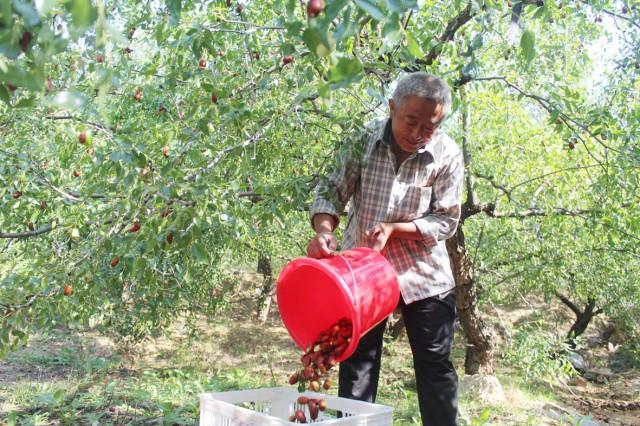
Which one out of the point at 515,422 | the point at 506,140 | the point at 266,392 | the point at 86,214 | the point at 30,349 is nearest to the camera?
the point at 266,392

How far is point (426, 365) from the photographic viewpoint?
244cm

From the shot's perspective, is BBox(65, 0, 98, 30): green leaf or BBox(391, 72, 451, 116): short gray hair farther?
BBox(391, 72, 451, 116): short gray hair

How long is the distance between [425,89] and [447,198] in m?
0.47

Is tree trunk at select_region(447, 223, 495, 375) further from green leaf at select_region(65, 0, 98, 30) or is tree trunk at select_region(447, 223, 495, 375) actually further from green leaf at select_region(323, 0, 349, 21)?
green leaf at select_region(65, 0, 98, 30)

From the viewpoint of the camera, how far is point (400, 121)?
2295mm

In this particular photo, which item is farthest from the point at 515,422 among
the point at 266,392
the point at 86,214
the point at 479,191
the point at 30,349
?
the point at 30,349

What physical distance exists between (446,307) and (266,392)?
2.47ft

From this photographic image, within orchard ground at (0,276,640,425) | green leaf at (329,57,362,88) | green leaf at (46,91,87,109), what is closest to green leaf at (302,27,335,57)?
green leaf at (329,57,362,88)

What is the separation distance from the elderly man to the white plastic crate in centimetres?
27

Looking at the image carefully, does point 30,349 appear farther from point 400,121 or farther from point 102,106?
point 102,106

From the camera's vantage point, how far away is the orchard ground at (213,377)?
11.5 feet

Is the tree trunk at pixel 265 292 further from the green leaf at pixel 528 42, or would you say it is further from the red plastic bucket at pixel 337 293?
the green leaf at pixel 528 42

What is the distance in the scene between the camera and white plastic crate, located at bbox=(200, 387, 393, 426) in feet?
5.66

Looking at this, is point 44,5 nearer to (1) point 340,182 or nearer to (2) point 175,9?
(2) point 175,9
